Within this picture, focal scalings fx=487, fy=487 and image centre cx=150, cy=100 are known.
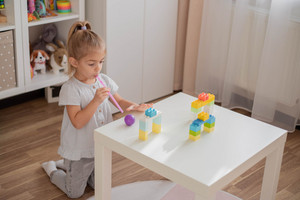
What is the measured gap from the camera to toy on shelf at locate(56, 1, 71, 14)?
2.66m

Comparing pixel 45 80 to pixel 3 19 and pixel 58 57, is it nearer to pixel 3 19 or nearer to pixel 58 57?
pixel 58 57

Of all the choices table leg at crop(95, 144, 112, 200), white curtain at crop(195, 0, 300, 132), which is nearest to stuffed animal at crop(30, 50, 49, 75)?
white curtain at crop(195, 0, 300, 132)

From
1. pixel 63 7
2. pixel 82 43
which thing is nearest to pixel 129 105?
pixel 82 43

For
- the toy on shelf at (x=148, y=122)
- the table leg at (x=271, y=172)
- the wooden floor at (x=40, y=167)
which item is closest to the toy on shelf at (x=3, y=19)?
the wooden floor at (x=40, y=167)

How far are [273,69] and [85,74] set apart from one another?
3.94 ft

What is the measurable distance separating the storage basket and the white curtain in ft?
3.79

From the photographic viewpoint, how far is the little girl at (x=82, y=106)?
1904mm

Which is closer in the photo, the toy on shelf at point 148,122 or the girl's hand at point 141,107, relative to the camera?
the toy on shelf at point 148,122

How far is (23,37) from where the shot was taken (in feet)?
8.19

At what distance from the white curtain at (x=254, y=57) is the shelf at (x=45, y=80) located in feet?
2.87

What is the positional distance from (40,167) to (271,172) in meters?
1.09

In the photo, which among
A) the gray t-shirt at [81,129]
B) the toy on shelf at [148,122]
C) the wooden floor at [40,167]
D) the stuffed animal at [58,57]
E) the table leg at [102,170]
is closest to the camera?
the toy on shelf at [148,122]

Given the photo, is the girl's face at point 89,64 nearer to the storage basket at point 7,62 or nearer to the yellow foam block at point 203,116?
the yellow foam block at point 203,116

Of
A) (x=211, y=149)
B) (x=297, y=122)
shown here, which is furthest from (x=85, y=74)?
(x=297, y=122)
